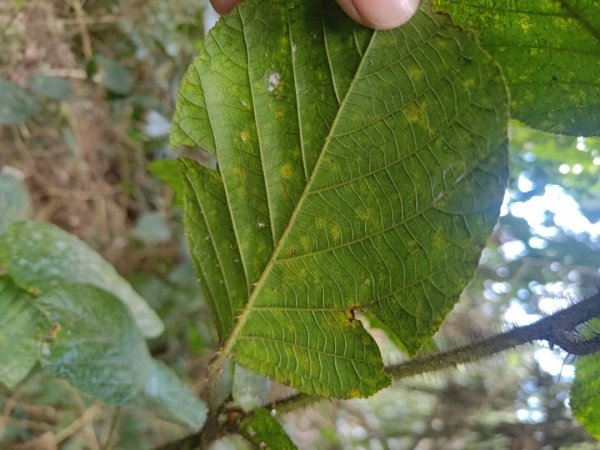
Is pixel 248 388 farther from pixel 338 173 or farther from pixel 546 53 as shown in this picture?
pixel 546 53

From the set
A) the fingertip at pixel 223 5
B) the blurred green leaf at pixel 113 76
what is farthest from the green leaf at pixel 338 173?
the blurred green leaf at pixel 113 76

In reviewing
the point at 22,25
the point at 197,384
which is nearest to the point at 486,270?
the point at 197,384

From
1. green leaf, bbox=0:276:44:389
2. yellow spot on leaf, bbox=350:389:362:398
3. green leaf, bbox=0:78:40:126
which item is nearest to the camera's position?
yellow spot on leaf, bbox=350:389:362:398

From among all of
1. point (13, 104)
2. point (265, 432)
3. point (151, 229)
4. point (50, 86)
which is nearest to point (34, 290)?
point (265, 432)

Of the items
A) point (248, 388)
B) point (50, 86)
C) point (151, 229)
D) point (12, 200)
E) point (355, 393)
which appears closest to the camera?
point (355, 393)

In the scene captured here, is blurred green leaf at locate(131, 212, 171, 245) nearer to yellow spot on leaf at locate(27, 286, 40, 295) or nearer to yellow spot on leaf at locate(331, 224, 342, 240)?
yellow spot on leaf at locate(27, 286, 40, 295)

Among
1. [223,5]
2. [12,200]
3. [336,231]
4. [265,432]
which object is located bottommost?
[265,432]

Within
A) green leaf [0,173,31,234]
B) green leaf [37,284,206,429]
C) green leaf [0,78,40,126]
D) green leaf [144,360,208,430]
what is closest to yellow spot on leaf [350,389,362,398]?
green leaf [37,284,206,429]

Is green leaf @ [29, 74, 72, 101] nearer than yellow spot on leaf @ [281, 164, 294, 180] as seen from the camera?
No
